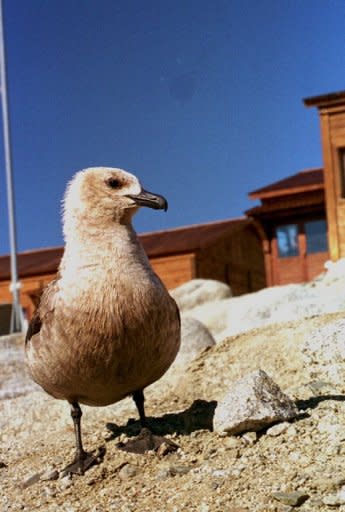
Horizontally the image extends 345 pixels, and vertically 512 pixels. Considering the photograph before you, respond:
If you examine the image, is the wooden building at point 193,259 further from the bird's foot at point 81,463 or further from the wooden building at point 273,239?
the bird's foot at point 81,463

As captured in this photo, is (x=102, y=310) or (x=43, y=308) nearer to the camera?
(x=102, y=310)

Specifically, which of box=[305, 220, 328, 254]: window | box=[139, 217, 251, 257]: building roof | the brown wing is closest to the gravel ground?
the brown wing

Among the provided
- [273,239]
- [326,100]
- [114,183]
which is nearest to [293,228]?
[273,239]

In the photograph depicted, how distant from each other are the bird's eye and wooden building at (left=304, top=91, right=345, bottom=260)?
13330mm

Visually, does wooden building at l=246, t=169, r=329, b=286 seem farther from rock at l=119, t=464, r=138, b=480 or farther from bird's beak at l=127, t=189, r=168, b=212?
rock at l=119, t=464, r=138, b=480

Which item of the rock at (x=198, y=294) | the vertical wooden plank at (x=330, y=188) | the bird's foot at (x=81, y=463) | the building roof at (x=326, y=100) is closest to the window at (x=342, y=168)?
the vertical wooden plank at (x=330, y=188)

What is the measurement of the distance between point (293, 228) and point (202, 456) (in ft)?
68.0

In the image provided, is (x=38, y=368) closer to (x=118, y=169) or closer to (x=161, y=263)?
(x=118, y=169)

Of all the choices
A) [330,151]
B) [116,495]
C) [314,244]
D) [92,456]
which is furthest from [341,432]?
[314,244]

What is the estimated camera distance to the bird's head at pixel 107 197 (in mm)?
4422

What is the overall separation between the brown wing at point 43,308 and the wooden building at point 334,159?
13.3 metres

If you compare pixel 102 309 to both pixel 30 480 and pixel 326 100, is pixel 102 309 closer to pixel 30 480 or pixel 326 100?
pixel 30 480

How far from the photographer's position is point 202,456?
4.18 metres

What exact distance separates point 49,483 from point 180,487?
1.06 m
